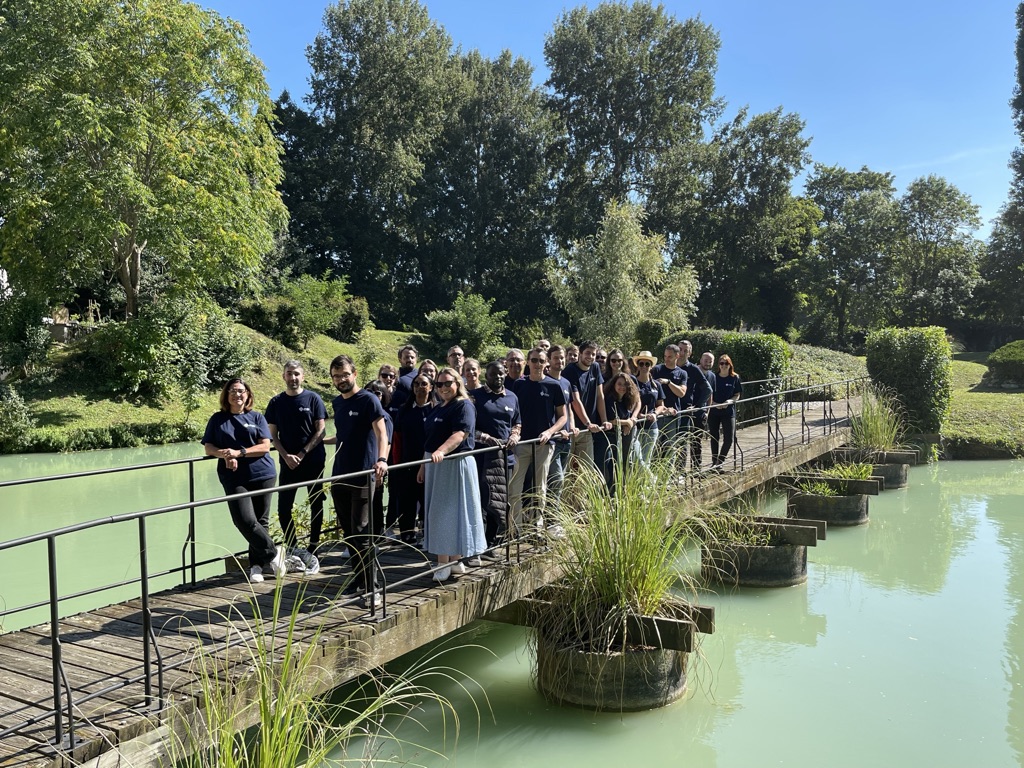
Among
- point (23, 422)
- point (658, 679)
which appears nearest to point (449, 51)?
point (23, 422)

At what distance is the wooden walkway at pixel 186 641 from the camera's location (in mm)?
3707

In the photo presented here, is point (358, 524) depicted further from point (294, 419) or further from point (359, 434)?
point (294, 419)

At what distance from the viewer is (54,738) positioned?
3629mm

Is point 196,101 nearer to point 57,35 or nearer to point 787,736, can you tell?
point 57,35

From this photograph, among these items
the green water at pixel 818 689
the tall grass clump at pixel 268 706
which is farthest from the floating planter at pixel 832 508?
the tall grass clump at pixel 268 706

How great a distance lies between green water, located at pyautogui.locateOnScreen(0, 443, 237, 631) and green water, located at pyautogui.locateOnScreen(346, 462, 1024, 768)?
262 centimetres

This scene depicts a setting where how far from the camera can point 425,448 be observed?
248 inches

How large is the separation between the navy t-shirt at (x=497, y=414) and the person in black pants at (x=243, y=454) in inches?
65.3

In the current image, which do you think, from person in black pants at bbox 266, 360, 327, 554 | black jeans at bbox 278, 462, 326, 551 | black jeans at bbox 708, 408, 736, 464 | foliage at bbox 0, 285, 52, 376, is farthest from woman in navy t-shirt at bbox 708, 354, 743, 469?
foliage at bbox 0, 285, 52, 376

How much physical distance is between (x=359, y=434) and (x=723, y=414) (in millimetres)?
6738

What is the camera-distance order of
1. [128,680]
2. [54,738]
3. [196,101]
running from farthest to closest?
[196,101], [128,680], [54,738]

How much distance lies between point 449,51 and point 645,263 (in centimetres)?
2352

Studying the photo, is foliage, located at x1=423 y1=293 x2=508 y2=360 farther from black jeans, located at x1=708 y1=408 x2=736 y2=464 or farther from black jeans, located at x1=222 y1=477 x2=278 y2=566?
black jeans, located at x1=222 y1=477 x2=278 y2=566

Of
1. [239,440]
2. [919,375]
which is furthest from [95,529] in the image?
[919,375]
